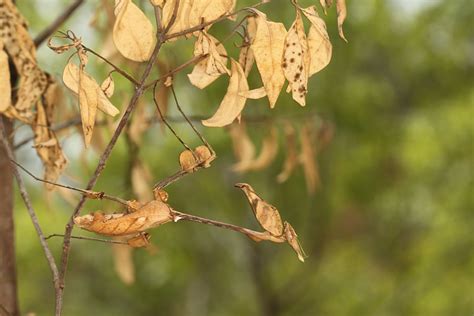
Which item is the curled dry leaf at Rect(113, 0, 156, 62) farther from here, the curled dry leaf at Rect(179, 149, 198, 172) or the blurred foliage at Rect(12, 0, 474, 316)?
the blurred foliage at Rect(12, 0, 474, 316)

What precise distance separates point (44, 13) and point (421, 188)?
184cm

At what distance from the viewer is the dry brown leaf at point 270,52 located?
0.70 meters

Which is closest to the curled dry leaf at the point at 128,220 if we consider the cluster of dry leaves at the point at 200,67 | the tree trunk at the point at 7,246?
the cluster of dry leaves at the point at 200,67

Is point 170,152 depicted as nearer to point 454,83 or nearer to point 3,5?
point 454,83

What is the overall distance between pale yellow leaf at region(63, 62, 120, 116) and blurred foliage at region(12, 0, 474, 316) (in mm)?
Result: 2347

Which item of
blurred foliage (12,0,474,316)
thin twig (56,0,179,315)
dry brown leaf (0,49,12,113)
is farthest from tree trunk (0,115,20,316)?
blurred foliage (12,0,474,316)

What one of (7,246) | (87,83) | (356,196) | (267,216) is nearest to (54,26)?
(7,246)

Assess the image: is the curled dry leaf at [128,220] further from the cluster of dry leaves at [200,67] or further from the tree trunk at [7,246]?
the tree trunk at [7,246]

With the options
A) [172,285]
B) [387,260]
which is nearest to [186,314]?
[172,285]

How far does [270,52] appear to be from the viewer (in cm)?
71

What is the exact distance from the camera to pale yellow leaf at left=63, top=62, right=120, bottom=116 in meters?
0.69

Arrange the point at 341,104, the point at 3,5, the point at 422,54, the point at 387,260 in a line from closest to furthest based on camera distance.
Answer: the point at 3,5, the point at 341,104, the point at 422,54, the point at 387,260

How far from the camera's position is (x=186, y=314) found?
13.1 ft

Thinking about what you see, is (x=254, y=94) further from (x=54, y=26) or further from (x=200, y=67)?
(x=54, y=26)
